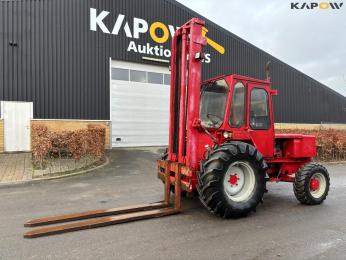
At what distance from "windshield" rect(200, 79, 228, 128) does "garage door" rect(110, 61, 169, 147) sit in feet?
36.8

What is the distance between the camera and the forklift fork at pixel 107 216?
5284mm

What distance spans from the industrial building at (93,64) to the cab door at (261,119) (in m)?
11.3

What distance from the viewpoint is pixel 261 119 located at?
23.3 ft

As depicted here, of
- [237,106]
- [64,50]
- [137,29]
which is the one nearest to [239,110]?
[237,106]

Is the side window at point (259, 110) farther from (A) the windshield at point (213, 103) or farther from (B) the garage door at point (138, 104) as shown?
(B) the garage door at point (138, 104)

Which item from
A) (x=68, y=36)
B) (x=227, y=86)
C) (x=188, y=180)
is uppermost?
(x=68, y=36)

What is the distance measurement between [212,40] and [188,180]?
16.2 meters

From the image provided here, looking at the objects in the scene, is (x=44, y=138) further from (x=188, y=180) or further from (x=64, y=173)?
(x=188, y=180)

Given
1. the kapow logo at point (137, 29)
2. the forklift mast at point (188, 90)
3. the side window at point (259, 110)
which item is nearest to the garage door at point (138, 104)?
→ the kapow logo at point (137, 29)

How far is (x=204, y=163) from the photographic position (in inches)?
233

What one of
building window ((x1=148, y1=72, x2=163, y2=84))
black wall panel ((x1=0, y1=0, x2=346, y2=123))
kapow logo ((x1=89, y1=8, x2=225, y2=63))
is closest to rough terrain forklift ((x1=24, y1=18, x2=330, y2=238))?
black wall panel ((x1=0, y1=0, x2=346, y2=123))

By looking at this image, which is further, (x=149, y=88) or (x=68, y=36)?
(x=149, y=88)

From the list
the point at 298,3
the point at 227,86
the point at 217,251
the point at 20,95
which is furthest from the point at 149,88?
the point at 217,251

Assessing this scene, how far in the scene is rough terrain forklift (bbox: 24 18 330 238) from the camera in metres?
5.84
